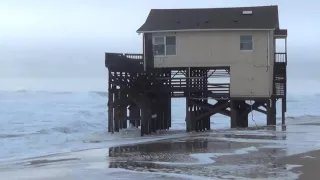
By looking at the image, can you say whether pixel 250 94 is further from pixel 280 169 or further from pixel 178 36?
pixel 280 169

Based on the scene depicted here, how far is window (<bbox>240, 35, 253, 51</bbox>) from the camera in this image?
28516 mm

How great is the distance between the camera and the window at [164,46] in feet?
95.5

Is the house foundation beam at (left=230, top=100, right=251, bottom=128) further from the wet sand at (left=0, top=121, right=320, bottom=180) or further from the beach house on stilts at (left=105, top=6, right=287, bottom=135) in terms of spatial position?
the wet sand at (left=0, top=121, right=320, bottom=180)

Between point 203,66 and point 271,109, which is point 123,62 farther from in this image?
point 271,109

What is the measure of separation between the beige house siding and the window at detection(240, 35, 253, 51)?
17 cm

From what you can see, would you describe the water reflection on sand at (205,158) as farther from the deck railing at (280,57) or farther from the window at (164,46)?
the deck railing at (280,57)

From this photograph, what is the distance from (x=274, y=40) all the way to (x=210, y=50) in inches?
167

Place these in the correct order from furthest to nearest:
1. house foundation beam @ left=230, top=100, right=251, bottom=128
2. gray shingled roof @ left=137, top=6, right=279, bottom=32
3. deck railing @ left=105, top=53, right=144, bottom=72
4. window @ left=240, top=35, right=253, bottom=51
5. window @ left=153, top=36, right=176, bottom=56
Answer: window @ left=153, top=36, right=176, bottom=56, gray shingled roof @ left=137, top=6, right=279, bottom=32, house foundation beam @ left=230, top=100, right=251, bottom=128, window @ left=240, top=35, right=253, bottom=51, deck railing @ left=105, top=53, right=144, bottom=72

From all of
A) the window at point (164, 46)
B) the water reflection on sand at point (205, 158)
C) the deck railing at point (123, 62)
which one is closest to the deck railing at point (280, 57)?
the window at point (164, 46)

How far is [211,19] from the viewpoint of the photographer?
97.3ft

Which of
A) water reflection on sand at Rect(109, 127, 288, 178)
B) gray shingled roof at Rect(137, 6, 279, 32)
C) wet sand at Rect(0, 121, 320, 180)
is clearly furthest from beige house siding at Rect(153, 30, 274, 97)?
wet sand at Rect(0, 121, 320, 180)

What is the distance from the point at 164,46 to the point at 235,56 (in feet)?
12.8

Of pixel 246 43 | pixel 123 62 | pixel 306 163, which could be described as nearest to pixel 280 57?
pixel 246 43

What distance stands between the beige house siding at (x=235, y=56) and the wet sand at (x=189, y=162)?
8388mm
